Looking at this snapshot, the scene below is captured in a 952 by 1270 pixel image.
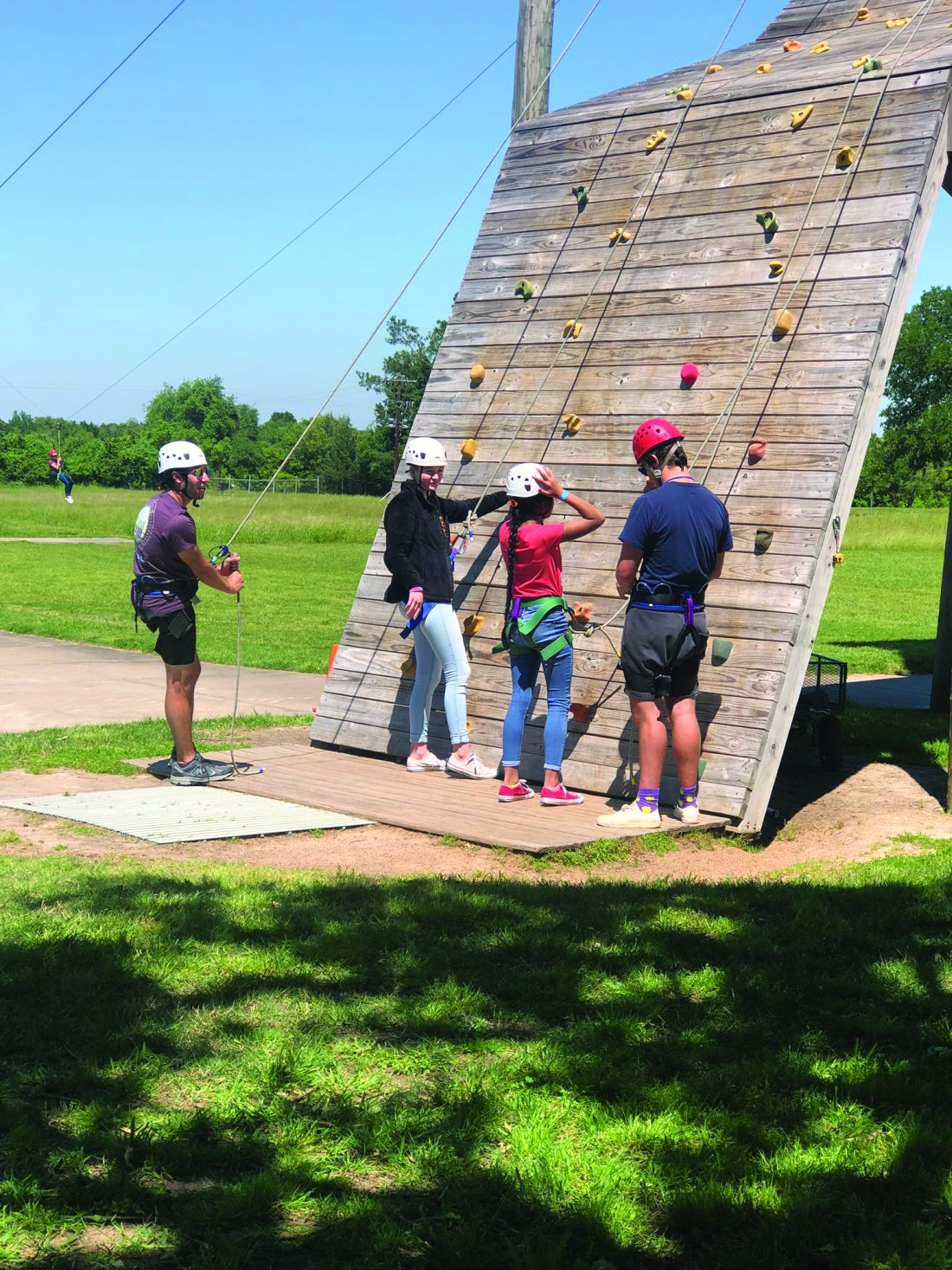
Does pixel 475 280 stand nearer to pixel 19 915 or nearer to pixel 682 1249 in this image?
pixel 19 915

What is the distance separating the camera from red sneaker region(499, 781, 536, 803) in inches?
307

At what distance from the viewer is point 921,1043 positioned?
401 cm

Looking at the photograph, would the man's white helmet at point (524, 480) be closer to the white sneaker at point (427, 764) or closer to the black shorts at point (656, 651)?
the black shorts at point (656, 651)

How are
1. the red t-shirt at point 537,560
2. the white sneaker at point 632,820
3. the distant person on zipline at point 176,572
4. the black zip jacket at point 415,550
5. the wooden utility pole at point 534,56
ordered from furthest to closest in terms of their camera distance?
the wooden utility pole at point 534,56 < the black zip jacket at point 415,550 < the distant person on zipline at point 176,572 < the red t-shirt at point 537,560 < the white sneaker at point 632,820

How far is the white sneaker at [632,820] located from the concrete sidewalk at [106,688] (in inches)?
179

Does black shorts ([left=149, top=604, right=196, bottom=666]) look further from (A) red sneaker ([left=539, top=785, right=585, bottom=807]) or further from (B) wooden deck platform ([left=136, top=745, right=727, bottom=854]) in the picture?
(A) red sneaker ([left=539, top=785, right=585, bottom=807])

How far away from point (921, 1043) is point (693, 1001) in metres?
0.69

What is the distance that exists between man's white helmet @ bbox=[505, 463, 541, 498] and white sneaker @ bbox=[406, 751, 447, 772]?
1.85m

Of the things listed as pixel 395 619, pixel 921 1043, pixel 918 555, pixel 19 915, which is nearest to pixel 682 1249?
pixel 921 1043

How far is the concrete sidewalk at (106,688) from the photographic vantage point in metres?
10.9

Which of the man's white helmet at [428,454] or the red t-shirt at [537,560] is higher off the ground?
the man's white helmet at [428,454]

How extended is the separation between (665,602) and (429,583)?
168cm

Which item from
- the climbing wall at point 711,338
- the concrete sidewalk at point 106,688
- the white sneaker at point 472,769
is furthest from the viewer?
the concrete sidewalk at point 106,688

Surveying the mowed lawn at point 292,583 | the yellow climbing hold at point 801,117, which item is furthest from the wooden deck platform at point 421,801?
the mowed lawn at point 292,583
